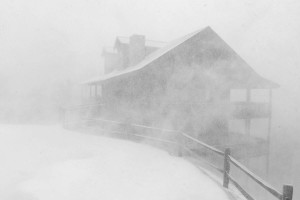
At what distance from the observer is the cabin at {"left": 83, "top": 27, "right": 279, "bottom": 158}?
40.8 ft

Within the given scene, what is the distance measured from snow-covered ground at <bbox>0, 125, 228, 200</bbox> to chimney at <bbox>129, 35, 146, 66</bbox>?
8.72 meters

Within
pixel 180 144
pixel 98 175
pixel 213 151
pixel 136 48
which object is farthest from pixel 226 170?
pixel 136 48

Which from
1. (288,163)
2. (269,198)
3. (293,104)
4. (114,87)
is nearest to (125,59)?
(114,87)

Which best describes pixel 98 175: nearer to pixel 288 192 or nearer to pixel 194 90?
pixel 288 192

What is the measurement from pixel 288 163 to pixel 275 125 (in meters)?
11.4

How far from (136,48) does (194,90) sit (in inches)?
211

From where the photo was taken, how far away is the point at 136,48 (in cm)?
1680

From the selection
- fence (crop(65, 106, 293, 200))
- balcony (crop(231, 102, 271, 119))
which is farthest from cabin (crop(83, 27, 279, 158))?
fence (crop(65, 106, 293, 200))

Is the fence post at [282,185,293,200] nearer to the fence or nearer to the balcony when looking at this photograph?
the fence

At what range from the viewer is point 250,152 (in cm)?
1196

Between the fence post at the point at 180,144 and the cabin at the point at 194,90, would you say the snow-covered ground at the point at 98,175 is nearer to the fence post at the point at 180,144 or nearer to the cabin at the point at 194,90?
the fence post at the point at 180,144

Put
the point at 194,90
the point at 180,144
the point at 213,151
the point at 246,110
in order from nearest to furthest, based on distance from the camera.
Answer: the point at 213,151 < the point at 180,144 < the point at 246,110 < the point at 194,90

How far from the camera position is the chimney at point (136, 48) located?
16719mm

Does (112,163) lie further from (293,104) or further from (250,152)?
(293,104)
